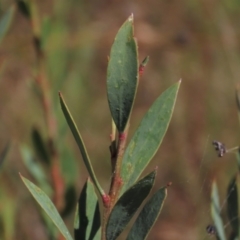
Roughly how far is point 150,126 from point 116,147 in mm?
48

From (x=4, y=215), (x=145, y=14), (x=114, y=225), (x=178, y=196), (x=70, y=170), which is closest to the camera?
(x=114, y=225)

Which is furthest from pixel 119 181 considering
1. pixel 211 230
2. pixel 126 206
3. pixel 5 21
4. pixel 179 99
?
pixel 179 99

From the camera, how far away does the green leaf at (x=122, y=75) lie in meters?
0.52

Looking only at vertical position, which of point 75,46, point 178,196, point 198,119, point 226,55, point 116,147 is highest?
point 116,147

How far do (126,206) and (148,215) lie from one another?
24 millimetres

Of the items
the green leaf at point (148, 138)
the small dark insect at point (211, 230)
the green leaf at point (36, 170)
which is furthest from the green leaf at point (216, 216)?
the green leaf at point (36, 170)

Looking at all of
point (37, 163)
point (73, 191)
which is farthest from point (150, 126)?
point (37, 163)

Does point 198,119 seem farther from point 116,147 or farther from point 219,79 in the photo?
point 116,147

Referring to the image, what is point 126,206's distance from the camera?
0.53 meters

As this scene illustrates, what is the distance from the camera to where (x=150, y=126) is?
0.59 m

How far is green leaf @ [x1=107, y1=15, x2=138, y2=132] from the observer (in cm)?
52

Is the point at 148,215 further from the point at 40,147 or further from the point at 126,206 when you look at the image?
the point at 40,147

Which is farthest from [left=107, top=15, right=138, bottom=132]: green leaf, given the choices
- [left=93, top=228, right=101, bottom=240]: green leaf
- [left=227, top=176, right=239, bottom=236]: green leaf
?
[left=227, top=176, right=239, bottom=236]: green leaf

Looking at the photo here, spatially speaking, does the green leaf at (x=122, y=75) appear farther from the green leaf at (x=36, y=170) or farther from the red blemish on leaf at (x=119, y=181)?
the green leaf at (x=36, y=170)
